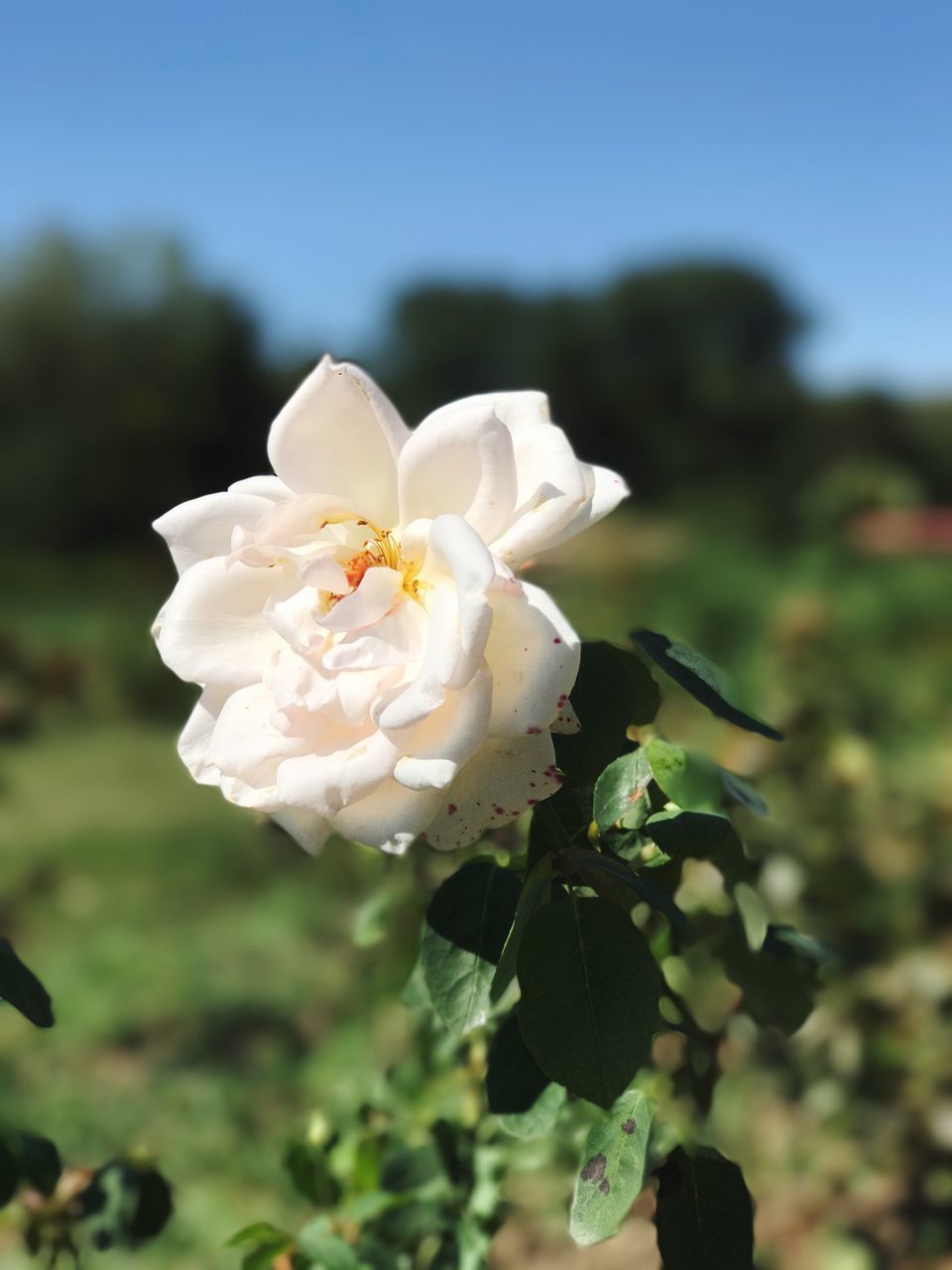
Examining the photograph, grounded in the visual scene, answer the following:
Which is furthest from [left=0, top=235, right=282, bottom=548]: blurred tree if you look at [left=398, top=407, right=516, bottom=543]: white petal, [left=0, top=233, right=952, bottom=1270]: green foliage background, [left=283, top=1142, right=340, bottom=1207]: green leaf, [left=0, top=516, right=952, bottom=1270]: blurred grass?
[left=398, top=407, right=516, bottom=543]: white petal

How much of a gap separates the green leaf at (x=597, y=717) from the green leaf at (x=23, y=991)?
0.64 ft

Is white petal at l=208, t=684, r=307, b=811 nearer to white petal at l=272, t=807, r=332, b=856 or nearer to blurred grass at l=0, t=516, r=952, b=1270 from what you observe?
white petal at l=272, t=807, r=332, b=856

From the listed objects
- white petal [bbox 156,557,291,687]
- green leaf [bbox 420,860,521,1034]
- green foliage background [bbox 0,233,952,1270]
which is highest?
white petal [bbox 156,557,291,687]

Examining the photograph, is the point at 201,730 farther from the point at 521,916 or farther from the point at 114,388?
the point at 114,388

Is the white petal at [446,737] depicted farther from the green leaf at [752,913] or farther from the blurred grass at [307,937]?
the blurred grass at [307,937]

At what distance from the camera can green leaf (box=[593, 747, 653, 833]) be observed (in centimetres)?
37

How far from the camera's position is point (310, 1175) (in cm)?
Answer: 59

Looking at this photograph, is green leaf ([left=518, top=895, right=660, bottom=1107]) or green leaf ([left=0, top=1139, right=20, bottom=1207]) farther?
green leaf ([left=0, top=1139, right=20, bottom=1207])

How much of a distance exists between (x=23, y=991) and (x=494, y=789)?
0.61 ft

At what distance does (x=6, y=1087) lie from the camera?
5.30 feet

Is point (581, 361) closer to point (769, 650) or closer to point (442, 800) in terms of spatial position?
point (769, 650)

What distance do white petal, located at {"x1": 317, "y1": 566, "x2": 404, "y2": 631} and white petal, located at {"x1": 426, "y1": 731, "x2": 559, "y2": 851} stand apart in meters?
0.05

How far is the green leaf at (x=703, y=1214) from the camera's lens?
39 centimetres

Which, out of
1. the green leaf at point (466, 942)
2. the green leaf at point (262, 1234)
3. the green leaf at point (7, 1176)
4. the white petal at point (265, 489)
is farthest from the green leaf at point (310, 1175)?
the white petal at point (265, 489)
